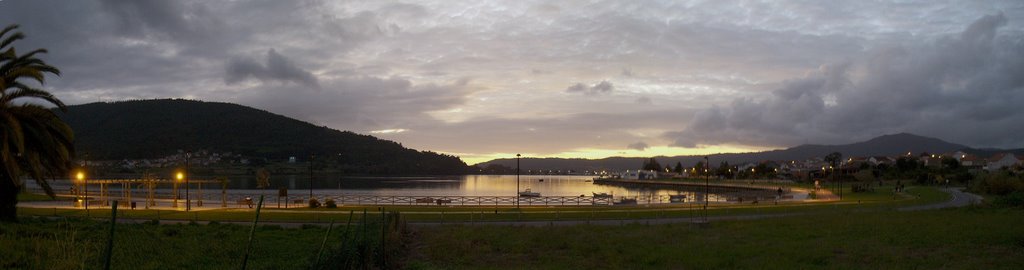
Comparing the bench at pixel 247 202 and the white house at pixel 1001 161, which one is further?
the white house at pixel 1001 161

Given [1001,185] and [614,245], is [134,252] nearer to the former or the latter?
[614,245]

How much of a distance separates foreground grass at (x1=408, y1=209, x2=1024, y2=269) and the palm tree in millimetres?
12438

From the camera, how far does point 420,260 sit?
19.4m

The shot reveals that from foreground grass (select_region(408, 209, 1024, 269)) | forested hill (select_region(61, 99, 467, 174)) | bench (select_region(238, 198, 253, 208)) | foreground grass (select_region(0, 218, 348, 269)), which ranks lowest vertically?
bench (select_region(238, 198, 253, 208))

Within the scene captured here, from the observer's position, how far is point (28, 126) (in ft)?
71.0

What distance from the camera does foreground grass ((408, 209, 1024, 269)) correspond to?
1772 cm

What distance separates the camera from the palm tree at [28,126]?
810 inches

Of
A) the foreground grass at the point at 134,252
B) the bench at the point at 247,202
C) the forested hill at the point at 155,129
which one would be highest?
the forested hill at the point at 155,129

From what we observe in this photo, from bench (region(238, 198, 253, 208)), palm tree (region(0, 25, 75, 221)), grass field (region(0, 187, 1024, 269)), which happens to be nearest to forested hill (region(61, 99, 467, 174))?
bench (region(238, 198, 253, 208))

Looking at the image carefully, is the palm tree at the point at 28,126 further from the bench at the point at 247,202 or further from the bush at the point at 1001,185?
the bush at the point at 1001,185

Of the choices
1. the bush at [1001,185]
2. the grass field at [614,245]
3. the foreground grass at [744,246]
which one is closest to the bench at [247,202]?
the grass field at [614,245]

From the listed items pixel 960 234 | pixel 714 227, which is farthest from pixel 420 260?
pixel 960 234

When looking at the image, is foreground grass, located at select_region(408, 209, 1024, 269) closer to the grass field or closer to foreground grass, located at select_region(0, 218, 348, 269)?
the grass field

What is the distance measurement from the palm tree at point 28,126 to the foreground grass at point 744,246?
12438mm
